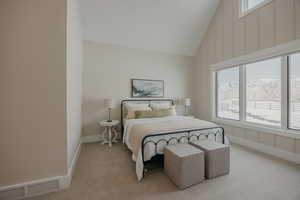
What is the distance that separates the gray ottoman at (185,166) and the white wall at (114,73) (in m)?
2.55

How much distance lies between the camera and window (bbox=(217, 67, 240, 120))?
3797 millimetres

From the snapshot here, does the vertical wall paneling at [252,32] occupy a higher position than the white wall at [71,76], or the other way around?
the vertical wall paneling at [252,32]

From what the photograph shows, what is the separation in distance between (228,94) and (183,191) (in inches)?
131

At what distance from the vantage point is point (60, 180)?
5.91 ft

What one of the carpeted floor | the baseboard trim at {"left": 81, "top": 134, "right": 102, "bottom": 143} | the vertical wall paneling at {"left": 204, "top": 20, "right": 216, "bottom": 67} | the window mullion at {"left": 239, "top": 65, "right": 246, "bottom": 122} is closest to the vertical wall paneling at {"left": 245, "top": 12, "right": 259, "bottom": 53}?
the window mullion at {"left": 239, "top": 65, "right": 246, "bottom": 122}

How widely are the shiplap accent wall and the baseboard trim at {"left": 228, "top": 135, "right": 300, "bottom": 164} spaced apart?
0.07 m

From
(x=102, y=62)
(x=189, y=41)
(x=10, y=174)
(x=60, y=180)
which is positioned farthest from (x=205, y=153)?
(x=189, y=41)

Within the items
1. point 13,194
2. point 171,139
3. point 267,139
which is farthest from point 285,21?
point 13,194

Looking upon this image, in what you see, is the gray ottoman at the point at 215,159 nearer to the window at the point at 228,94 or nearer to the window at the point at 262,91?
the window at the point at 262,91

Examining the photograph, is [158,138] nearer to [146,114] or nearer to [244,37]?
[146,114]

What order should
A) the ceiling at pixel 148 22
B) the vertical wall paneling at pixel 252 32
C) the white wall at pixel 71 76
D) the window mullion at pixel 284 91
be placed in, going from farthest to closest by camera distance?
the ceiling at pixel 148 22
the vertical wall paneling at pixel 252 32
the window mullion at pixel 284 91
the white wall at pixel 71 76

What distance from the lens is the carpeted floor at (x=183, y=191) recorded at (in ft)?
5.51

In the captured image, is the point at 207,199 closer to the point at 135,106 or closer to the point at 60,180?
the point at 60,180

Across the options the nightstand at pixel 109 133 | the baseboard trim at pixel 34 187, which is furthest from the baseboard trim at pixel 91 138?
the baseboard trim at pixel 34 187
